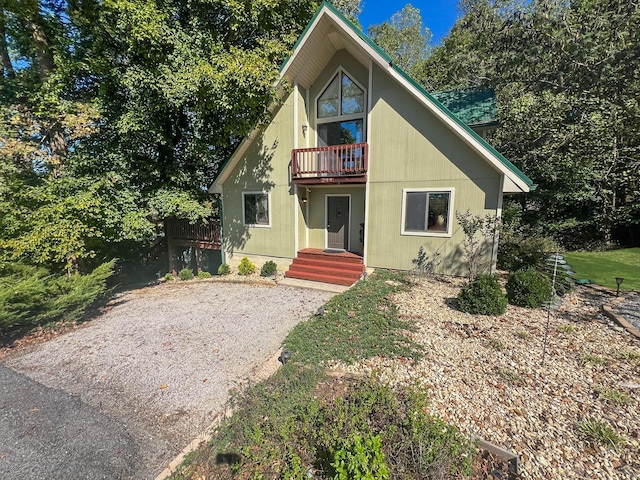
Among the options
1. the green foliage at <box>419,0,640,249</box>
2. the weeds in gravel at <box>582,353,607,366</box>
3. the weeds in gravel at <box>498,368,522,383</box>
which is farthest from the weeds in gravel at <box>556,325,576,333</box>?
the green foliage at <box>419,0,640,249</box>

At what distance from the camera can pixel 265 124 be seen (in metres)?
10.8

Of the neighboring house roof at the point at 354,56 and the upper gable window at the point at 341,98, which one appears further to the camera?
the upper gable window at the point at 341,98

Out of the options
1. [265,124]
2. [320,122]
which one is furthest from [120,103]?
[320,122]

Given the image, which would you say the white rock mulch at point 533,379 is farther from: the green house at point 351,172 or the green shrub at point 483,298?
the green house at point 351,172

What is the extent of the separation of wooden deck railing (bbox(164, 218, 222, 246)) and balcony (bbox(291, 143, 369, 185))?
4.80 m

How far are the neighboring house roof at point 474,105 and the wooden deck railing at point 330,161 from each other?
4634 mm

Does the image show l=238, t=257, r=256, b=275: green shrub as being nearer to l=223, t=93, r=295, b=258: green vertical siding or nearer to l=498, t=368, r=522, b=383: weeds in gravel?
l=223, t=93, r=295, b=258: green vertical siding

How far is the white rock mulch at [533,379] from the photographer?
283cm

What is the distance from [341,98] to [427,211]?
5246 millimetres

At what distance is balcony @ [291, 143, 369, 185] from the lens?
9539mm

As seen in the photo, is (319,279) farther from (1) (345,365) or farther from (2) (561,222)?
(2) (561,222)

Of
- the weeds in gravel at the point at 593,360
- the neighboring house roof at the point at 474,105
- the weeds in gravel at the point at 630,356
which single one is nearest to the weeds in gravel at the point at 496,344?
the weeds in gravel at the point at 593,360

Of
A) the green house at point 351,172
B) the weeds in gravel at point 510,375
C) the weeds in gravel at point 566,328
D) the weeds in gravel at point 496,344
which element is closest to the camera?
the weeds in gravel at point 510,375

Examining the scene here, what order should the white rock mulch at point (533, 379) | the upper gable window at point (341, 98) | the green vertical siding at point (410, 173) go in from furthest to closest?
the upper gable window at point (341, 98) < the green vertical siding at point (410, 173) < the white rock mulch at point (533, 379)
